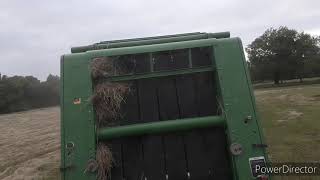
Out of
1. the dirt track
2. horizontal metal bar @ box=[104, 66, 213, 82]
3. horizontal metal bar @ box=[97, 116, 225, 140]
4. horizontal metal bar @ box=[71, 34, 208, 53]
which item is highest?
horizontal metal bar @ box=[71, 34, 208, 53]

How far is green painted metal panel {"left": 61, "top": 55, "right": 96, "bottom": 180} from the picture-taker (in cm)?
439

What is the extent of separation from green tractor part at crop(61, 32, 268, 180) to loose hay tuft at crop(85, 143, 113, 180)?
41mm

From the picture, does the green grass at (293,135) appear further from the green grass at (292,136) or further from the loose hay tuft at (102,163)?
the loose hay tuft at (102,163)

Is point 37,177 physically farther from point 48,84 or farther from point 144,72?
point 48,84

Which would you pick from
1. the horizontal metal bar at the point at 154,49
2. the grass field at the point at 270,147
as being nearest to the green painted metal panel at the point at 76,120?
the horizontal metal bar at the point at 154,49

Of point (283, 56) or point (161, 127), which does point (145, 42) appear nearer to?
point (161, 127)

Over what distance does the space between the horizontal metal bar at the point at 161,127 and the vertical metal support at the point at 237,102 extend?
0.16 meters

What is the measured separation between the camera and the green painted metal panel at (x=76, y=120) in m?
4.39

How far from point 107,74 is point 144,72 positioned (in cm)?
41

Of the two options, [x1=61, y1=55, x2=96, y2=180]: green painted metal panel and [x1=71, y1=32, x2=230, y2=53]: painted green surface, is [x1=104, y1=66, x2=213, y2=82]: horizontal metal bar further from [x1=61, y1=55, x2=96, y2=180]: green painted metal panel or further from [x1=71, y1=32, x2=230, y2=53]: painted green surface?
[x1=71, y1=32, x2=230, y2=53]: painted green surface

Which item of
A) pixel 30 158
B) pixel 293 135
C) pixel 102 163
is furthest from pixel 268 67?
pixel 102 163

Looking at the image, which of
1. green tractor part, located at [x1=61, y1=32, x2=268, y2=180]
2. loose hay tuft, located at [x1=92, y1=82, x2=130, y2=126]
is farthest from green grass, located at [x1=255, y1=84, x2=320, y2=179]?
loose hay tuft, located at [x1=92, y1=82, x2=130, y2=126]

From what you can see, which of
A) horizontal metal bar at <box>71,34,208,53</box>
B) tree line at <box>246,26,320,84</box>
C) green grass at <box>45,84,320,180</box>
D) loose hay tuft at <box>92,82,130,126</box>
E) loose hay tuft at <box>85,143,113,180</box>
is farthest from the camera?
tree line at <box>246,26,320,84</box>

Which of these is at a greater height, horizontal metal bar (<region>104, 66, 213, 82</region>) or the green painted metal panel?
horizontal metal bar (<region>104, 66, 213, 82</region>)
